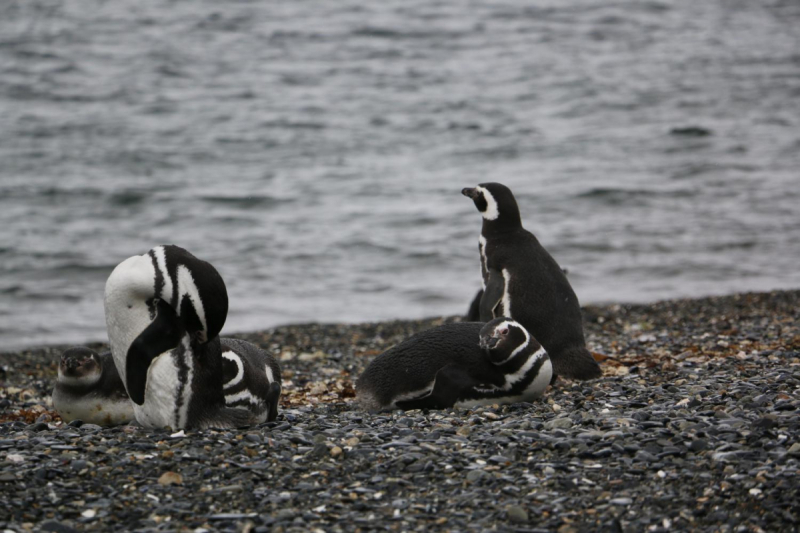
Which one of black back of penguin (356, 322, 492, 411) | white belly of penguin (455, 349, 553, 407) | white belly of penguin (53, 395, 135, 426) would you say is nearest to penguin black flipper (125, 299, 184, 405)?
white belly of penguin (53, 395, 135, 426)

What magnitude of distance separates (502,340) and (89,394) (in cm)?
231

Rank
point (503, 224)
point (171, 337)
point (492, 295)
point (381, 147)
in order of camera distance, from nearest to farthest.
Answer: point (171, 337)
point (492, 295)
point (503, 224)
point (381, 147)

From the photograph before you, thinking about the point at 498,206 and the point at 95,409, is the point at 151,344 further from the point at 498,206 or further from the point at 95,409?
the point at 498,206

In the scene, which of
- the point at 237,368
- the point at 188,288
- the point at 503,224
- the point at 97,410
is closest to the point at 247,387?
the point at 237,368

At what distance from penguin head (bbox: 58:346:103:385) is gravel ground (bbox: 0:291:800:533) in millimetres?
332

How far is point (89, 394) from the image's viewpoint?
557 cm

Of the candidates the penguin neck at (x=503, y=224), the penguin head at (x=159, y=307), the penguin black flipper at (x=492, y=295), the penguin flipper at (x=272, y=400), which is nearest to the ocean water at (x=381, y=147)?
the penguin neck at (x=503, y=224)

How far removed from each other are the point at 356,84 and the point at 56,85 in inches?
A: 271

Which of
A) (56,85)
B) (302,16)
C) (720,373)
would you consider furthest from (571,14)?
(720,373)

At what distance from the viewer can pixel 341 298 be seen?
12.0 metres

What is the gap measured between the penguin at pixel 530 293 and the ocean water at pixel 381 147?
13.2 feet

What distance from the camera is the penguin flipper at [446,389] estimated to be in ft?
17.9

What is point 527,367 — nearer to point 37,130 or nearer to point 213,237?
point 213,237

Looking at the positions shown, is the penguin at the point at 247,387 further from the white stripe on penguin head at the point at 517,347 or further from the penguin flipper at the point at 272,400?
the white stripe on penguin head at the point at 517,347
